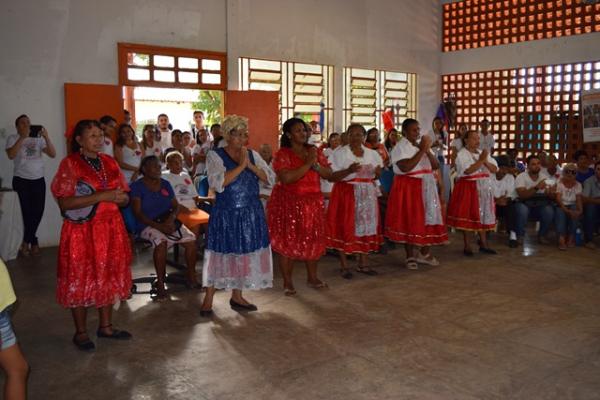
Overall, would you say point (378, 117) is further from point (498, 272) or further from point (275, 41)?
point (498, 272)

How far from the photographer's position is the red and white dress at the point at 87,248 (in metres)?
3.51

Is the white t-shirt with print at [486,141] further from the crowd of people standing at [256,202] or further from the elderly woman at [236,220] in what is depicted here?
the elderly woman at [236,220]

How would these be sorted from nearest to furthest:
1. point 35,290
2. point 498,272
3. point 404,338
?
A: point 404,338 → point 35,290 → point 498,272

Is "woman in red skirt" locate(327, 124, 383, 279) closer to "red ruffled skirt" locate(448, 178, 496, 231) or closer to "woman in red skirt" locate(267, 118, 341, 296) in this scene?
"woman in red skirt" locate(267, 118, 341, 296)

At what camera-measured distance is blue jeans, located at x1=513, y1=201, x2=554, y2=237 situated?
279 inches

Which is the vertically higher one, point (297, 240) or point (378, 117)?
point (378, 117)

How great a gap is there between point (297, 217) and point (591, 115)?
6510 millimetres

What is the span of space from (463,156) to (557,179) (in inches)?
71.8

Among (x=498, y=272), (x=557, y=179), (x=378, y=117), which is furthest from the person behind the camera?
(x=378, y=117)

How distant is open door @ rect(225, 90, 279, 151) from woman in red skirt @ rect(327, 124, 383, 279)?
11.4 ft

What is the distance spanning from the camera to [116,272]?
12.0ft

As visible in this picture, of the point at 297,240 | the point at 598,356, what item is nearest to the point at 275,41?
the point at 297,240

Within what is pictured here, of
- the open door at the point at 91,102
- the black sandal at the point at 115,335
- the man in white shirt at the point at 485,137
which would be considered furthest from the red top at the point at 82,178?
the man in white shirt at the point at 485,137

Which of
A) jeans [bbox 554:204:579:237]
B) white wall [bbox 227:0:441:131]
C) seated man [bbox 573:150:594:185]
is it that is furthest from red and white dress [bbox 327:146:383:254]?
white wall [bbox 227:0:441:131]
